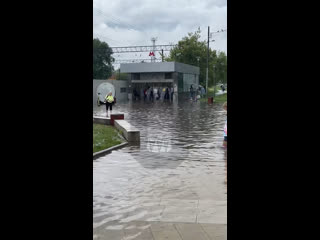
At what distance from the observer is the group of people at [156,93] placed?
47.5m

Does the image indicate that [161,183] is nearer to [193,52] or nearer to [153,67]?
[153,67]

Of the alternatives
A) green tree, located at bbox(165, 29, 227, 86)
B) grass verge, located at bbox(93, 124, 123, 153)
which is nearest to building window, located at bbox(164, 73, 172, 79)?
green tree, located at bbox(165, 29, 227, 86)

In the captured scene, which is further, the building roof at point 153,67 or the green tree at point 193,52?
the green tree at point 193,52

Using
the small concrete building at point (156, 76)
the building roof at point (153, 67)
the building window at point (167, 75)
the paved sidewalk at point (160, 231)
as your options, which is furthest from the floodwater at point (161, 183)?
the building window at point (167, 75)

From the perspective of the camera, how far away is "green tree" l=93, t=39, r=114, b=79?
61.6 m

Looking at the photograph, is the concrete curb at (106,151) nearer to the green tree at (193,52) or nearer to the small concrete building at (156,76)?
the small concrete building at (156,76)

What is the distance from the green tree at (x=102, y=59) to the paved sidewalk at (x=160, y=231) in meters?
56.7

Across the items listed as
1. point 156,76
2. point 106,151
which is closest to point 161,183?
point 106,151

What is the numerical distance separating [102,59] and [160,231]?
6017cm

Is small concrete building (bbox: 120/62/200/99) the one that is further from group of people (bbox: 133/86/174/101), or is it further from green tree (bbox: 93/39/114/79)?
green tree (bbox: 93/39/114/79)

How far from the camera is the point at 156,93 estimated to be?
163ft
